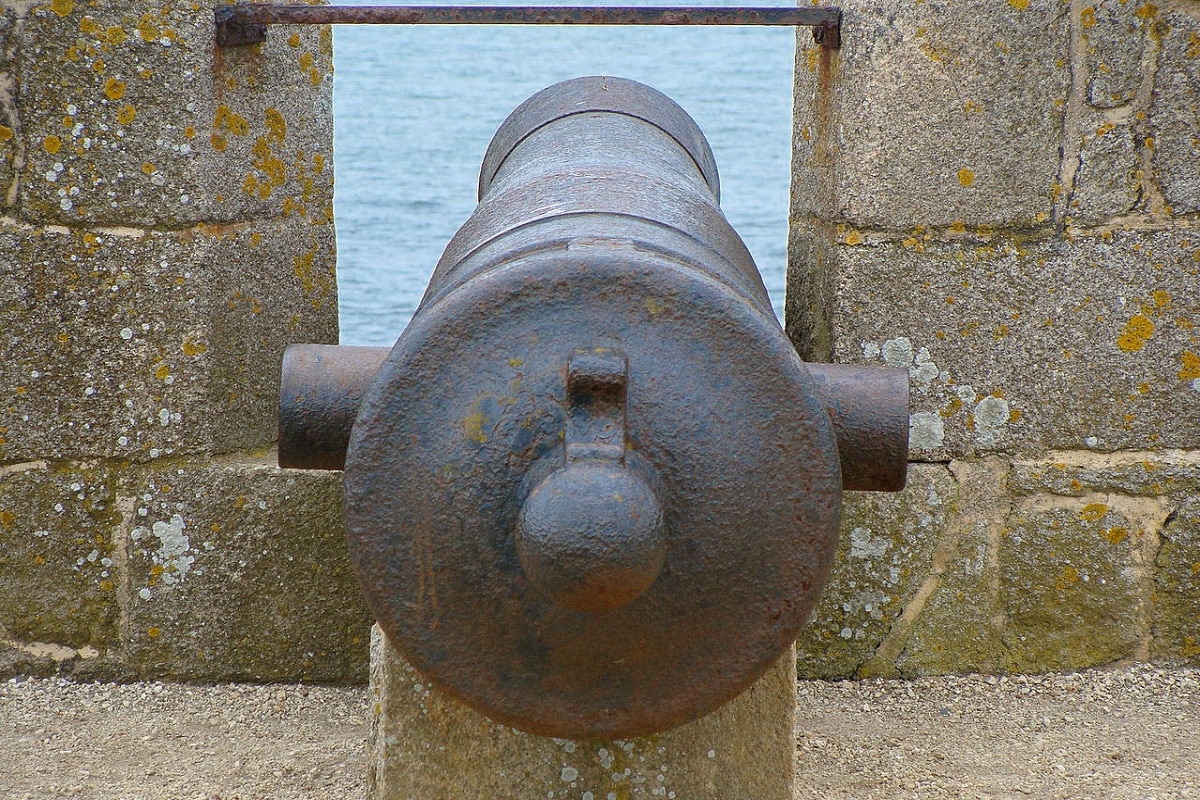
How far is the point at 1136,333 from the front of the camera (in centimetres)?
281

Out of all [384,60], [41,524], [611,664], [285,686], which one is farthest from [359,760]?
[384,60]

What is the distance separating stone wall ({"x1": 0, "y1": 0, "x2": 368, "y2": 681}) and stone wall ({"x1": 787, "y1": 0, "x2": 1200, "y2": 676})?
1208 mm

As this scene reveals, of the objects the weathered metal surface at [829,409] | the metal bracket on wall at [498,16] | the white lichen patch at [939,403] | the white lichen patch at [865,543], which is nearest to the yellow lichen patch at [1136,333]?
the white lichen patch at [939,403]

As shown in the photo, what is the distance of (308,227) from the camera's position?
2.97m

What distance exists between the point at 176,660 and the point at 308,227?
1061 millimetres

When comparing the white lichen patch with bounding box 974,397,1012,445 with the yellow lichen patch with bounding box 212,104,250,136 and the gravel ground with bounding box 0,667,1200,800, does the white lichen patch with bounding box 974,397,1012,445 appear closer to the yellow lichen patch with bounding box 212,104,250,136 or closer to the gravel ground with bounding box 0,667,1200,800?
the gravel ground with bounding box 0,667,1200,800

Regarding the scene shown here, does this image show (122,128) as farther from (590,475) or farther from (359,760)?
(590,475)

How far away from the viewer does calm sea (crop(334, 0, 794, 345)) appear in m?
7.48

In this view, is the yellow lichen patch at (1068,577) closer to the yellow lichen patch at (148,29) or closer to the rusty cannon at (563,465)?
the rusty cannon at (563,465)

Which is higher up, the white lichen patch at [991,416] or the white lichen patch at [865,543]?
the white lichen patch at [991,416]

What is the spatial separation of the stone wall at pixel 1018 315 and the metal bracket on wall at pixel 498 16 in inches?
6.8

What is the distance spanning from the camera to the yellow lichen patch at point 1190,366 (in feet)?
9.21

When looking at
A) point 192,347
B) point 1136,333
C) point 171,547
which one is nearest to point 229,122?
point 192,347

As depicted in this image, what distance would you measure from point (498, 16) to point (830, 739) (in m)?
1.72
